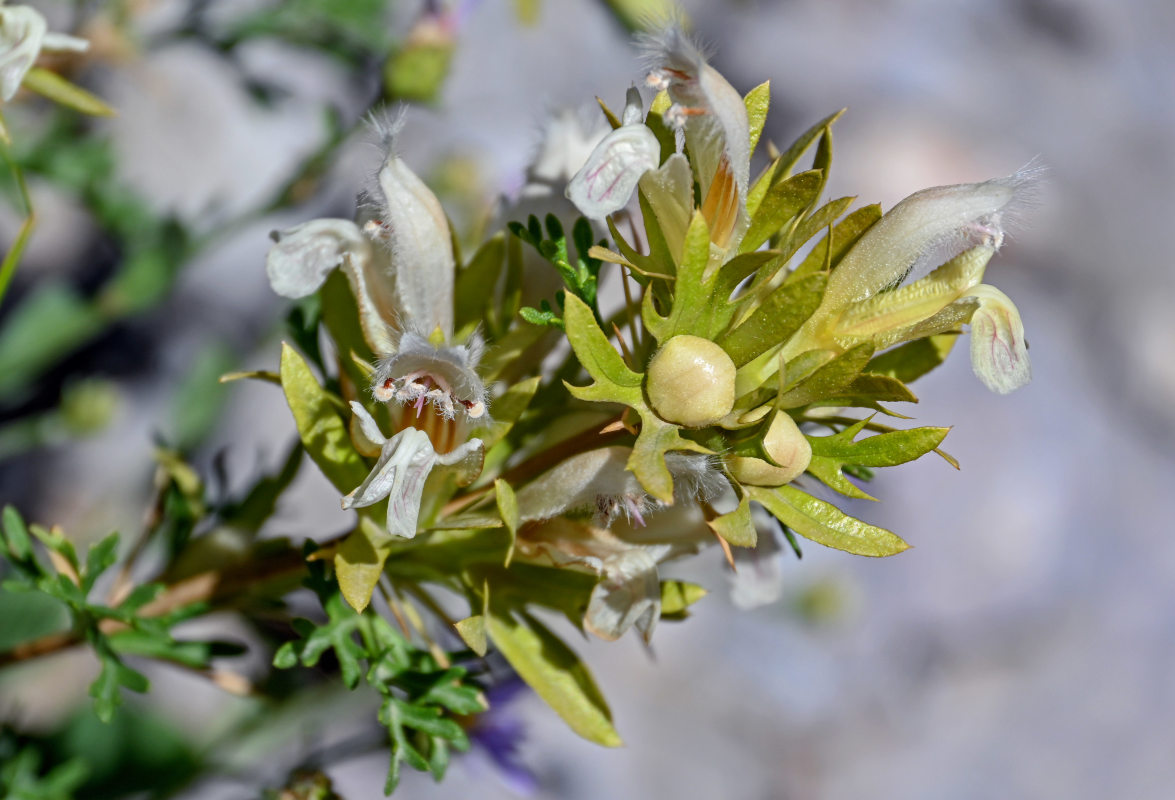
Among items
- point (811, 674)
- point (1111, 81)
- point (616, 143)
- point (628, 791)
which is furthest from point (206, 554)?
point (1111, 81)

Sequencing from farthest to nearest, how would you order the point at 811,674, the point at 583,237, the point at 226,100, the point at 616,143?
the point at 811,674 < the point at 226,100 < the point at 583,237 < the point at 616,143

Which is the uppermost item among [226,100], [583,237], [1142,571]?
[583,237]

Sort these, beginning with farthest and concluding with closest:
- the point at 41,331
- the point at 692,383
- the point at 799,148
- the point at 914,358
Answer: the point at 41,331 → the point at 914,358 → the point at 799,148 → the point at 692,383

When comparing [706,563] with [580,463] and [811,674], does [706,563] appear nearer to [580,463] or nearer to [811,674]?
[811,674]

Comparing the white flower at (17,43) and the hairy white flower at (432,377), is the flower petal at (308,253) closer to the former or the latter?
the hairy white flower at (432,377)

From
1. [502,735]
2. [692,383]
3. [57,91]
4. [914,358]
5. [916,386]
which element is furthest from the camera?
[916,386]

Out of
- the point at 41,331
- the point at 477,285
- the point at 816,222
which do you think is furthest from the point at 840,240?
the point at 41,331

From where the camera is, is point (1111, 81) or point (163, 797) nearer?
point (163, 797)

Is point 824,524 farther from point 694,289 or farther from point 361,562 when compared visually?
point 361,562
